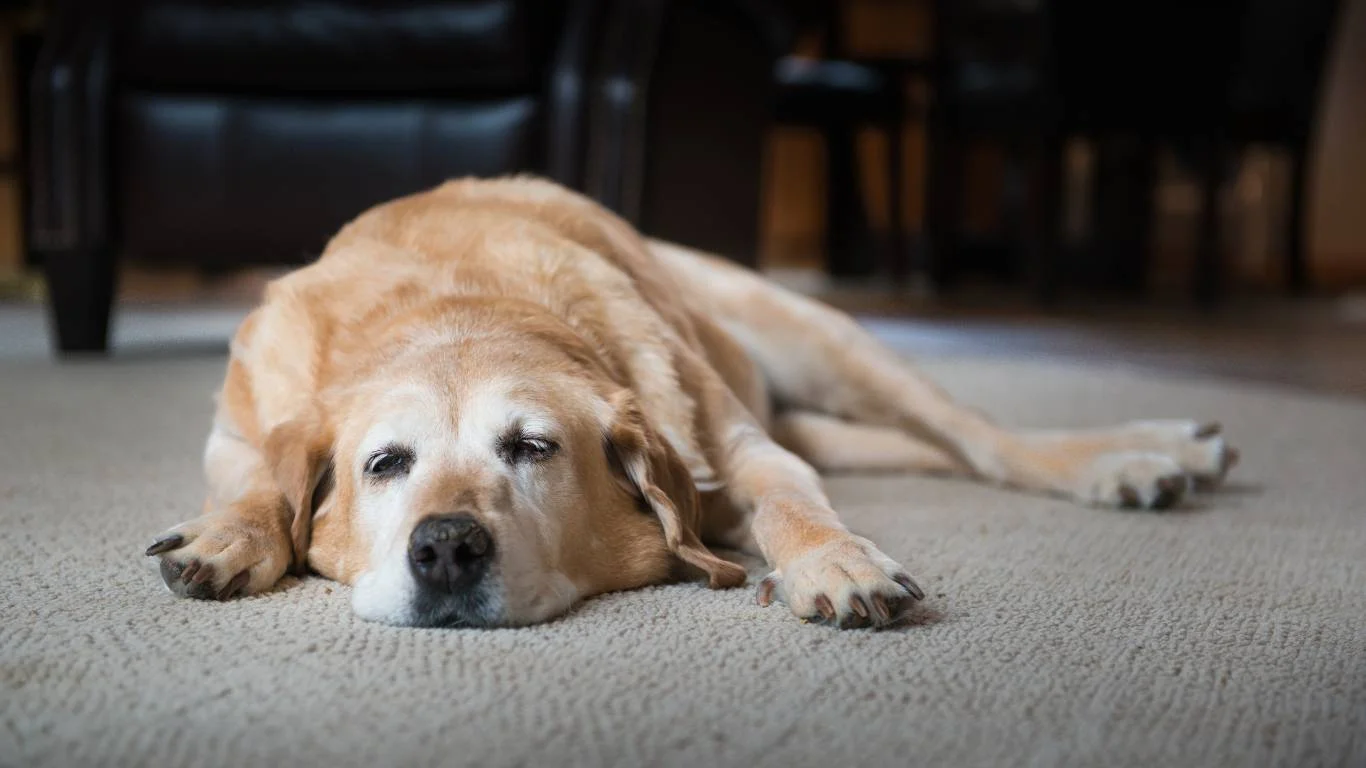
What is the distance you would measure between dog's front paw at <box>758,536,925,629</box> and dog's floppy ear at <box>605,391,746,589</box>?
9 centimetres

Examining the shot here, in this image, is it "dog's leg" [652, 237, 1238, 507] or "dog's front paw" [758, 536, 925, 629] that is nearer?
"dog's front paw" [758, 536, 925, 629]

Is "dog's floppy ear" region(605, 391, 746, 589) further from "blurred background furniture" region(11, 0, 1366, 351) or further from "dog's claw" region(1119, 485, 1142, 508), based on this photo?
"blurred background furniture" region(11, 0, 1366, 351)

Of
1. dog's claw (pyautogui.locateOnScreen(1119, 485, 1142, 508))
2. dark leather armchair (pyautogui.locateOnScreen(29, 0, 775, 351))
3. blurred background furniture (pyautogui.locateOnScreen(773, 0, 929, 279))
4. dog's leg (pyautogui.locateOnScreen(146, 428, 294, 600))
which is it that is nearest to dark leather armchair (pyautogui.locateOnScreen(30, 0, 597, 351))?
dark leather armchair (pyautogui.locateOnScreen(29, 0, 775, 351))

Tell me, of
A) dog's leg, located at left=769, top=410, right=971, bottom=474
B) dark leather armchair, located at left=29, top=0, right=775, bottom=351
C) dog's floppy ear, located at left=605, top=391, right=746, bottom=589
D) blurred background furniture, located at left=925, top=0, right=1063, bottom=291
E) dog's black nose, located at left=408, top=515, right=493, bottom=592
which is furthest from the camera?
blurred background furniture, located at left=925, top=0, right=1063, bottom=291

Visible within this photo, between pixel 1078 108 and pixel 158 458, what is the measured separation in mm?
4641

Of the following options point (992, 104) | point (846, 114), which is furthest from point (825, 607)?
point (846, 114)

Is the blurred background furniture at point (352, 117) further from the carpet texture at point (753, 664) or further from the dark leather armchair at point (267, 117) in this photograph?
the carpet texture at point (753, 664)

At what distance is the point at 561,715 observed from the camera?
96cm

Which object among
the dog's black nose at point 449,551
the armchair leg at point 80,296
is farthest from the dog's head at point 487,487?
the armchair leg at point 80,296

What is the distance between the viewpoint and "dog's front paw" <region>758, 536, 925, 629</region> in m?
1.20

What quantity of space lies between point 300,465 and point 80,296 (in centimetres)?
240

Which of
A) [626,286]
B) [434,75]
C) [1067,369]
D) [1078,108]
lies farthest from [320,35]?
[1078,108]

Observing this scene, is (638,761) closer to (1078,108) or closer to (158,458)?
(158,458)

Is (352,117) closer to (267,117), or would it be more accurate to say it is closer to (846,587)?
(267,117)
